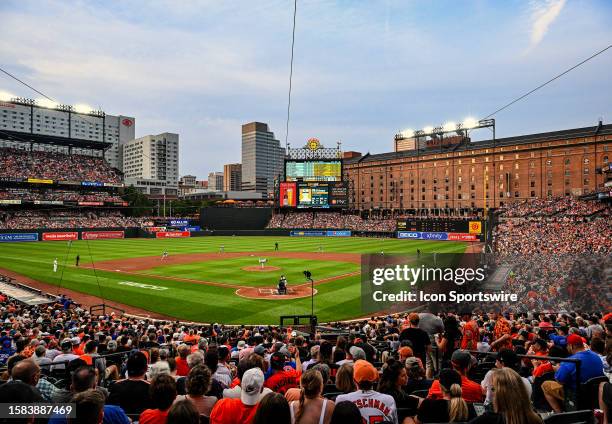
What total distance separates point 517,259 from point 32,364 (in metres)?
19.4

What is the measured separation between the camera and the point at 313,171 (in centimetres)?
9081

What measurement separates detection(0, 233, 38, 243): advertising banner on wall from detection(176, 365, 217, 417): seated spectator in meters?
72.4

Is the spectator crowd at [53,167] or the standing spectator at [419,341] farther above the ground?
the spectator crowd at [53,167]

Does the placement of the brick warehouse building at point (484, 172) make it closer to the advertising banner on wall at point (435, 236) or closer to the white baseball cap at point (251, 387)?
the advertising banner on wall at point (435, 236)

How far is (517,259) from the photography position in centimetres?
1845

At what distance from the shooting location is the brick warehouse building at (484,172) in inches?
3433

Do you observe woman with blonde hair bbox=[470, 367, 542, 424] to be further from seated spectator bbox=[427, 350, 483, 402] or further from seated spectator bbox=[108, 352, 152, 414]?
seated spectator bbox=[108, 352, 152, 414]

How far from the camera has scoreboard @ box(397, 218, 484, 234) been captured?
66938mm

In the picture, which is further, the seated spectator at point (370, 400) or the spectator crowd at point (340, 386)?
the seated spectator at point (370, 400)

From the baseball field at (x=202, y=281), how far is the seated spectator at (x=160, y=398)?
1576 cm

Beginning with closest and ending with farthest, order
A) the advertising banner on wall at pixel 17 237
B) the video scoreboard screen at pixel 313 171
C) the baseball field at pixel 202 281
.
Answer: the baseball field at pixel 202 281
the advertising banner on wall at pixel 17 237
the video scoreboard screen at pixel 313 171

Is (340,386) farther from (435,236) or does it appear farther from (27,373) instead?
(435,236)

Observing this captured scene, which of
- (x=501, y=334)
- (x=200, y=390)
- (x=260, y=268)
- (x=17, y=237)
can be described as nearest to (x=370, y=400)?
(x=200, y=390)

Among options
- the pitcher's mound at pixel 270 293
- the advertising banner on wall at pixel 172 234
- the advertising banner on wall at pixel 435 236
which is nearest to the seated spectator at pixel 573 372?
the pitcher's mound at pixel 270 293
